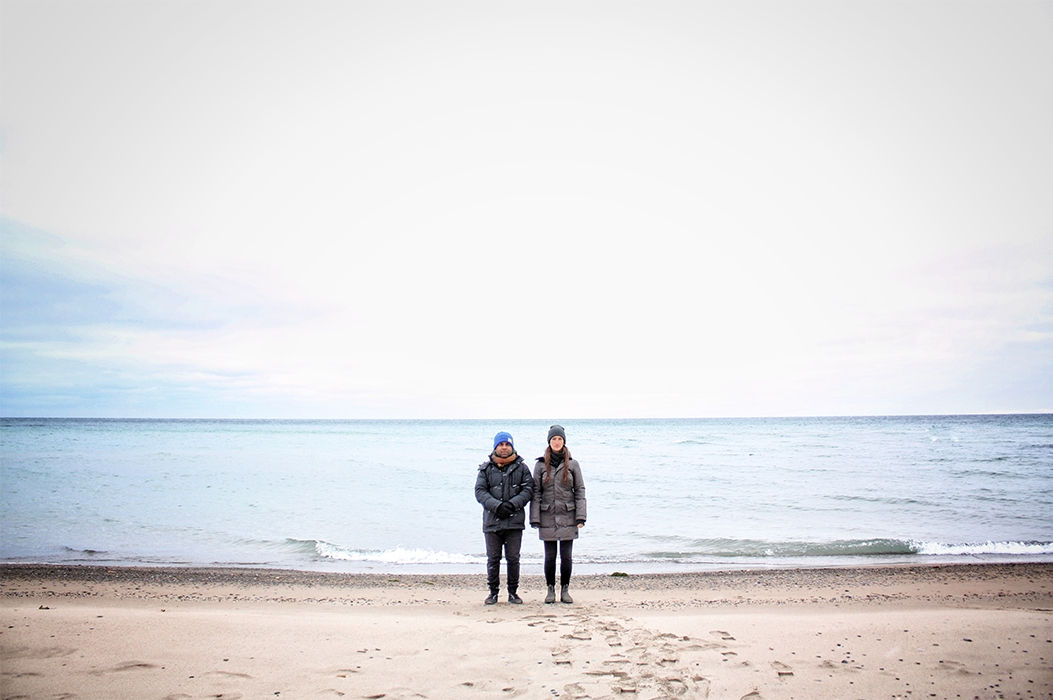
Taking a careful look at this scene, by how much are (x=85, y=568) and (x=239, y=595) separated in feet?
13.6

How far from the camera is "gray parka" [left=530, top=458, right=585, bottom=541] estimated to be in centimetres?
672

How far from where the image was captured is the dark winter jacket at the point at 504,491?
6723mm

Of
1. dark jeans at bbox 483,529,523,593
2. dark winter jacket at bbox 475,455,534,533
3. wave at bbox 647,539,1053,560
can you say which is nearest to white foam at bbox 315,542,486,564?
wave at bbox 647,539,1053,560

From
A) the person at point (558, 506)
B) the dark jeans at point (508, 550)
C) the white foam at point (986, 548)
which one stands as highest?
the person at point (558, 506)

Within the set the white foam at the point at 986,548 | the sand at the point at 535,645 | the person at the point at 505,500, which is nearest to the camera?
the sand at the point at 535,645

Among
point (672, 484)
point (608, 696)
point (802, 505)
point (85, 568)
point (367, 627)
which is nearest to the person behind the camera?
point (608, 696)

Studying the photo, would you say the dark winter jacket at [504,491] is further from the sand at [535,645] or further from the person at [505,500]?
the sand at [535,645]

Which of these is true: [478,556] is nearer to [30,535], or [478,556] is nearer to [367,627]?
[367,627]

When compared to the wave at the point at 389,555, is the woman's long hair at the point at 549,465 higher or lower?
higher

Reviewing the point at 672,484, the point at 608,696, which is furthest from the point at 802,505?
the point at 608,696

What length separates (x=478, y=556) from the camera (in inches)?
454

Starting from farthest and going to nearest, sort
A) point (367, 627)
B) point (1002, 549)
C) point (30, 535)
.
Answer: point (30, 535)
point (1002, 549)
point (367, 627)

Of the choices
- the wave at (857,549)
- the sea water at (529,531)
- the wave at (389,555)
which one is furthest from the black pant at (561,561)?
the wave at (857,549)

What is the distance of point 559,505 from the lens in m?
6.74
